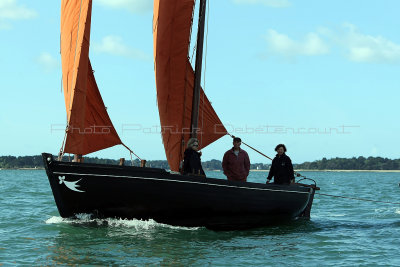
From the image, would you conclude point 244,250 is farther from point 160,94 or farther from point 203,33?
point 203,33

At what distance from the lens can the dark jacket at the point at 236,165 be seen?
15.3 meters

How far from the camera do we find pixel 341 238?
14.7 meters

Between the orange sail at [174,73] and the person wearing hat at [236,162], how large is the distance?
166 centimetres

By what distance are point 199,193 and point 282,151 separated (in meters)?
3.22

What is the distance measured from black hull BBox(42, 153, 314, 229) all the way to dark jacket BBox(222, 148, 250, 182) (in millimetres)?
632

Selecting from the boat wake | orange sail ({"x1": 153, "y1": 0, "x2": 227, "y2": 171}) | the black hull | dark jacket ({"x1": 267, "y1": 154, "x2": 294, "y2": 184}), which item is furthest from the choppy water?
orange sail ({"x1": 153, "y1": 0, "x2": 227, "y2": 171})

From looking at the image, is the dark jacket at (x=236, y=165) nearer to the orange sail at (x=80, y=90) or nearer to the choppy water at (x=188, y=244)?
the choppy water at (x=188, y=244)

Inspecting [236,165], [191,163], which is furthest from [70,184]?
[236,165]

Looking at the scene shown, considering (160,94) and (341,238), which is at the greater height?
(160,94)

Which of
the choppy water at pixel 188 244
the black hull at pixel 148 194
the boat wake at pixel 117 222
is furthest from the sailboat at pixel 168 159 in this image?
the choppy water at pixel 188 244

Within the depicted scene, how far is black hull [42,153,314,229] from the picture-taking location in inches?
535

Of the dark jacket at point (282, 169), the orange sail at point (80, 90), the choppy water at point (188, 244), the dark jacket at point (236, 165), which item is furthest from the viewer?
the dark jacket at point (282, 169)

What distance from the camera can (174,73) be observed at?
53.6 feet

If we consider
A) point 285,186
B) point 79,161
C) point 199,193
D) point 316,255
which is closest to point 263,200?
point 285,186
